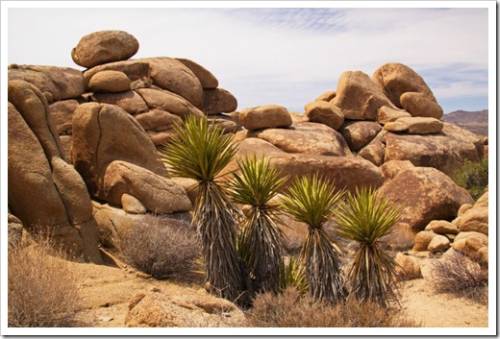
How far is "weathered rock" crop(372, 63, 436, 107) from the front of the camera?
31406 millimetres

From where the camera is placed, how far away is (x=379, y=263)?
9.53 metres

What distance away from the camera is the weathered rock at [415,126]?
26625 millimetres

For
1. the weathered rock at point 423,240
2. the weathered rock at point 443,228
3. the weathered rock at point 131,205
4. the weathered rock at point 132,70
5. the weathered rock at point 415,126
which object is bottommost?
the weathered rock at point 423,240

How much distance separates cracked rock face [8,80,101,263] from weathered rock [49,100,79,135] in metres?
7.81

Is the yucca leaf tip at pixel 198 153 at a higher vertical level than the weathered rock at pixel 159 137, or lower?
higher

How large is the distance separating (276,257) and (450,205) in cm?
979

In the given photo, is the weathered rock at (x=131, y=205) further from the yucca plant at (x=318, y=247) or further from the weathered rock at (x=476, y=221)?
the weathered rock at (x=476, y=221)

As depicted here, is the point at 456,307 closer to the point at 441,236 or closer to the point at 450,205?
the point at 441,236

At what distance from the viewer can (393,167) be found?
23234mm

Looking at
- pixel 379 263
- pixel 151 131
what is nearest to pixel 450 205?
pixel 379 263

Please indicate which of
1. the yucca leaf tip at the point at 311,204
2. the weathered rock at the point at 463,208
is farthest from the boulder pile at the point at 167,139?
the yucca leaf tip at the point at 311,204

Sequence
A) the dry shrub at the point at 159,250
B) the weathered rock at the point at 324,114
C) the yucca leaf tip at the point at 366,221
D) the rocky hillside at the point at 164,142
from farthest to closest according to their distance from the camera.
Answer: the weathered rock at the point at 324,114 < the dry shrub at the point at 159,250 < the rocky hillside at the point at 164,142 < the yucca leaf tip at the point at 366,221

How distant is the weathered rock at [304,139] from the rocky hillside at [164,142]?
0.07 metres

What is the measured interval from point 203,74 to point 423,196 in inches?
575
